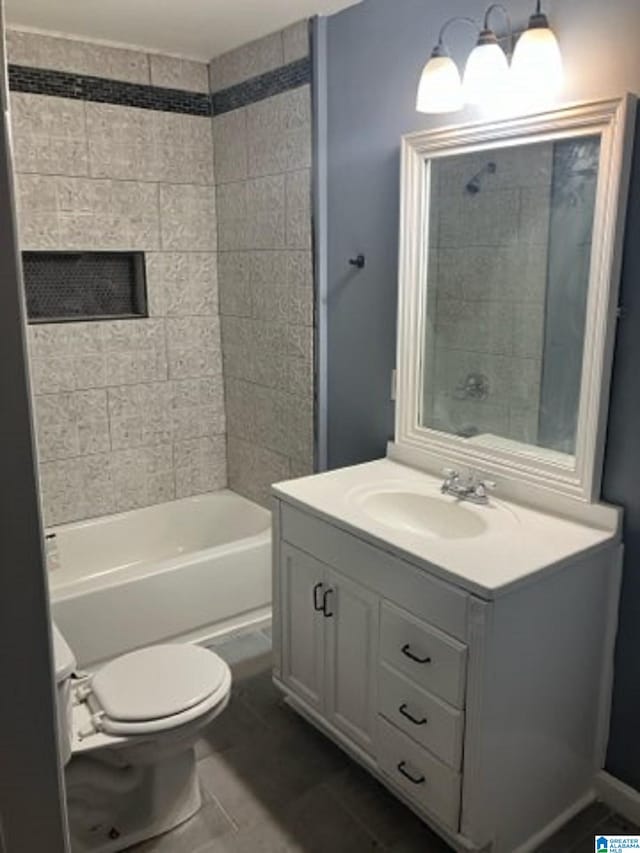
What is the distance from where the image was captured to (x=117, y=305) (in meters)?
3.14

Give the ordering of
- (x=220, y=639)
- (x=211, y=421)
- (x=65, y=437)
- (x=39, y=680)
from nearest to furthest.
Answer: (x=39, y=680) < (x=220, y=639) < (x=65, y=437) < (x=211, y=421)

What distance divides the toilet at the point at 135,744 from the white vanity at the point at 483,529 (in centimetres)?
44

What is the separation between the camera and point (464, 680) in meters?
1.60

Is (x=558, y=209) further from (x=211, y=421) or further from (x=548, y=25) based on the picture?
(x=211, y=421)

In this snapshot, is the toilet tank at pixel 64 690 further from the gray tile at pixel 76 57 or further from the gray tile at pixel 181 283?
the gray tile at pixel 76 57

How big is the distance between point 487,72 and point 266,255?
4.40 feet

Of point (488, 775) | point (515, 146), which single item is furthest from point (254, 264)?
point (488, 775)

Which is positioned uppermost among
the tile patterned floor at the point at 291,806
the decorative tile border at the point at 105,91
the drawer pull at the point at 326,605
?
the decorative tile border at the point at 105,91

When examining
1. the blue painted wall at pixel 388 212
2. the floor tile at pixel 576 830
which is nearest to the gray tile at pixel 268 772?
the floor tile at pixel 576 830

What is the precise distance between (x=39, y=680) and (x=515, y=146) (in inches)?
71.3

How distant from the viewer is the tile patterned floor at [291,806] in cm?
183

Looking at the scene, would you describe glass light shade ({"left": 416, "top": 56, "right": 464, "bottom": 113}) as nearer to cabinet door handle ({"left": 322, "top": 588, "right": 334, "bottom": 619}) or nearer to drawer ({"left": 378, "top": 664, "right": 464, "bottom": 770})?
cabinet door handle ({"left": 322, "top": 588, "right": 334, "bottom": 619})

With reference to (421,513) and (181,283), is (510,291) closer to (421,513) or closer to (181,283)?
(421,513)

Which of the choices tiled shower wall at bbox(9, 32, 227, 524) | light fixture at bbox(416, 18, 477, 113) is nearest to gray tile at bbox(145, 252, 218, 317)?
tiled shower wall at bbox(9, 32, 227, 524)
